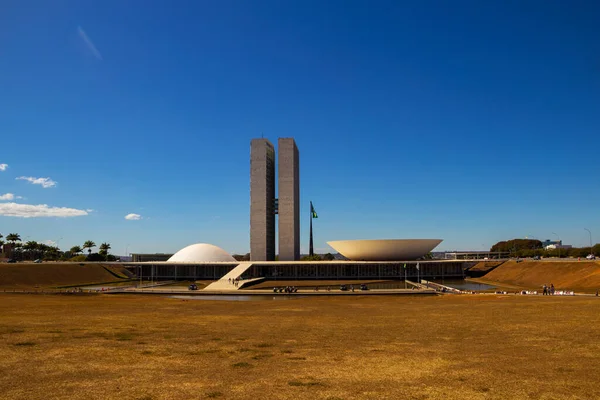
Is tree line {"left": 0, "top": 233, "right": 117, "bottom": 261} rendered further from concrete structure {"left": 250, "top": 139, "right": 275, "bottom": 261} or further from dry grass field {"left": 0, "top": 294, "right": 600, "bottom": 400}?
dry grass field {"left": 0, "top": 294, "right": 600, "bottom": 400}

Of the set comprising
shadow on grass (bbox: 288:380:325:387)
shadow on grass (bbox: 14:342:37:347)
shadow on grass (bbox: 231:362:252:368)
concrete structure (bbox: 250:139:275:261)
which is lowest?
shadow on grass (bbox: 231:362:252:368)

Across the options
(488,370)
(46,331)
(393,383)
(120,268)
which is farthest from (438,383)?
(120,268)

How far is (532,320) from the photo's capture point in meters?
26.1

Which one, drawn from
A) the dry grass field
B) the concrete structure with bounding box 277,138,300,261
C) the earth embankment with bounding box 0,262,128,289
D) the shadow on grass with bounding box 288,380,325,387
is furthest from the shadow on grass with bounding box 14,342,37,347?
the concrete structure with bounding box 277,138,300,261

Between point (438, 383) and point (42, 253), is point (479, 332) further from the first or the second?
point (42, 253)

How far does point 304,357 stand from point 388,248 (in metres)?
86.3

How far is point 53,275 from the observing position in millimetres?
91000

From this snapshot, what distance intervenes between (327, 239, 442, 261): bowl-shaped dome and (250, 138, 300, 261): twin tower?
19.0 metres

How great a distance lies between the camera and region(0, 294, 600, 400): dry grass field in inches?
496

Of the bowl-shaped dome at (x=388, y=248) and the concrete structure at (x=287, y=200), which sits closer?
the bowl-shaped dome at (x=388, y=248)

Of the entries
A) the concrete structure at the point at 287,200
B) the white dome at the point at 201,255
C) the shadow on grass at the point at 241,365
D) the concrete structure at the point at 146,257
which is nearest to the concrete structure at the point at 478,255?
the concrete structure at the point at 287,200

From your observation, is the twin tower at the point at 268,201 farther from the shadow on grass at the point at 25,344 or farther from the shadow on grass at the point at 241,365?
the shadow on grass at the point at 241,365

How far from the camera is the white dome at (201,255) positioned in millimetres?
111425

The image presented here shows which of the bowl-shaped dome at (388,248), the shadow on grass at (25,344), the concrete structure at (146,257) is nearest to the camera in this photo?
the shadow on grass at (25,344)
